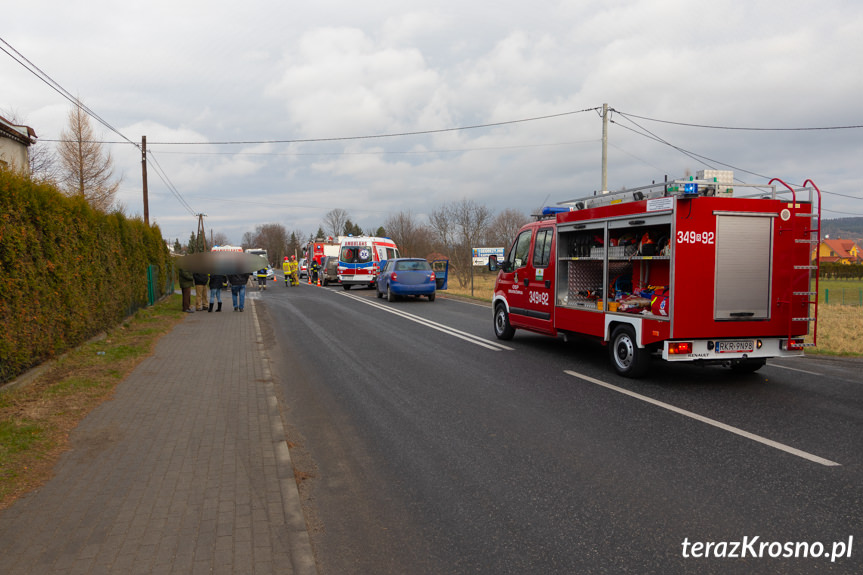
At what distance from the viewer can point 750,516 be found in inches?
154

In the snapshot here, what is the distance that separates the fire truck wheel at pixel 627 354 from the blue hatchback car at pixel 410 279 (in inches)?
599

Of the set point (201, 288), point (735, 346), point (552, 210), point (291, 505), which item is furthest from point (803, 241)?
point (201, 288)

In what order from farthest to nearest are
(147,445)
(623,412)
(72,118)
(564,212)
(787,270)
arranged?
(72,118)
(564,212)
(787,270)
(623,412)
(147,445)

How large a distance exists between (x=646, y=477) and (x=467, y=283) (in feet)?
125

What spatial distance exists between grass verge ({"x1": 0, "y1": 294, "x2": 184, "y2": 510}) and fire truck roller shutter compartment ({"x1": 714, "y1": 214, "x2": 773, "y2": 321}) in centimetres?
739

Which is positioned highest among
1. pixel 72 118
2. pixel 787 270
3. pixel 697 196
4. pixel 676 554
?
pixel 72 118

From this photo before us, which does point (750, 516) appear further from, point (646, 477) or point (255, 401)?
point (255, 401)

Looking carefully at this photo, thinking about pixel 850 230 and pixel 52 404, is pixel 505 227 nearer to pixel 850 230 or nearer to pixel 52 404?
pixel 52 404

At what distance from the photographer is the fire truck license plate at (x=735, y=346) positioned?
767 cm

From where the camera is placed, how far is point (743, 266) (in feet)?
25.1

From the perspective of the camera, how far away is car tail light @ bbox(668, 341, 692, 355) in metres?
7.56

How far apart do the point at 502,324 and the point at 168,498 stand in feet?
29.6

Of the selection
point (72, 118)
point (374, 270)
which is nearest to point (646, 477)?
point (374, 270)

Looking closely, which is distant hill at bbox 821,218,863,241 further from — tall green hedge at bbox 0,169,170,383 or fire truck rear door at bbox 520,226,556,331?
tall green hedge at bbox 0,169,170,383
